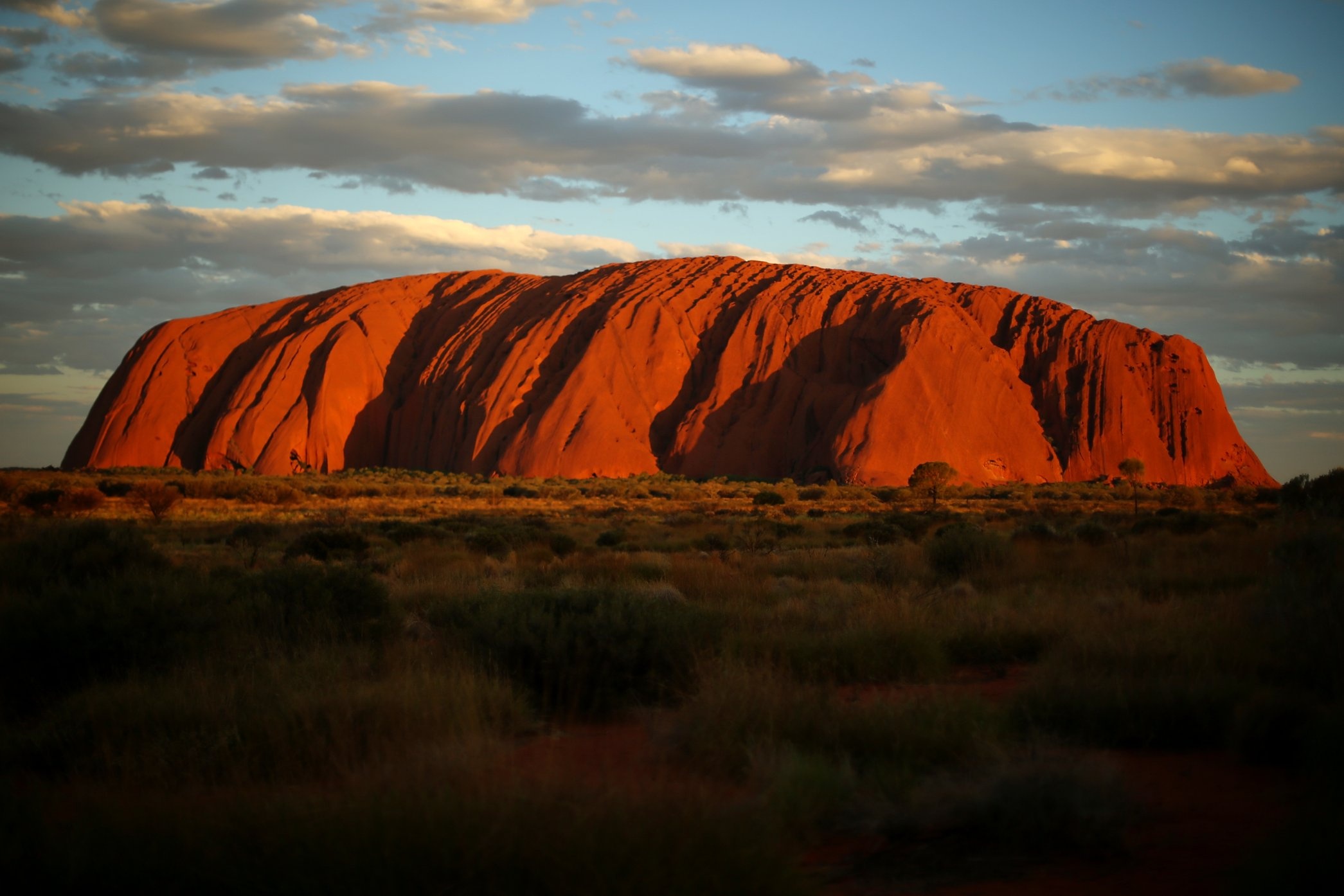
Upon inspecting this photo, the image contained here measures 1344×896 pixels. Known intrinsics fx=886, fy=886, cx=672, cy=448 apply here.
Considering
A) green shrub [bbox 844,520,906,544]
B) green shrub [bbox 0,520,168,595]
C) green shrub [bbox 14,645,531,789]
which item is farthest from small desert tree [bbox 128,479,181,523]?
green shrub [bbox 14,645,531,789]

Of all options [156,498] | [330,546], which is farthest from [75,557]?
[156,498]

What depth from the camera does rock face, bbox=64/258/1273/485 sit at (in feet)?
181

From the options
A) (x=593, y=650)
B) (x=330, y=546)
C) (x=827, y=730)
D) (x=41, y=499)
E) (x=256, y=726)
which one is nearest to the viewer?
(x=827, y=730)

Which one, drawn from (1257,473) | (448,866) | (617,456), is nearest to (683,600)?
(448,866)

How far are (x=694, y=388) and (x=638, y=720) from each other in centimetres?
5463

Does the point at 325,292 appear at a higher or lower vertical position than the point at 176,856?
higher

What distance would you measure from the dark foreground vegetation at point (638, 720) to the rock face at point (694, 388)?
142 feet

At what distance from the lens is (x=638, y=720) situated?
5.97m

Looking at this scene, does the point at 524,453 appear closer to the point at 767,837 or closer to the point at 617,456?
the point at 617,456

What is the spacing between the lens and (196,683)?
18.3ft

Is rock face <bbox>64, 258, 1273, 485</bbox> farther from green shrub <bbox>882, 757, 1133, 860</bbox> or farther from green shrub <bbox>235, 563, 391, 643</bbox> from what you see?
green shrub <bbox>882, 757, 1133, 860</bbox>

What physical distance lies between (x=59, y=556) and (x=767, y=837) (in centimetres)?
814

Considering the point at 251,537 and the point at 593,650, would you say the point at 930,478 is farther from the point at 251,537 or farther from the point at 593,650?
the point at 593,650

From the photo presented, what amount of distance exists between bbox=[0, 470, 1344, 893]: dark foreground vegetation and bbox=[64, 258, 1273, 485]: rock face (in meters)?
43.2
